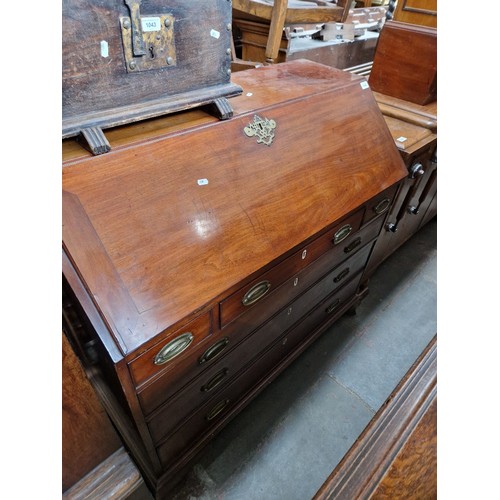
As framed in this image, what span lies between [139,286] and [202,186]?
0.35m

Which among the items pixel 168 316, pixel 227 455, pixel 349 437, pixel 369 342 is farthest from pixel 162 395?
pixel 369 342

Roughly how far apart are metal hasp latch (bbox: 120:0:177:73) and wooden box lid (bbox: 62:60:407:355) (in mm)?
190

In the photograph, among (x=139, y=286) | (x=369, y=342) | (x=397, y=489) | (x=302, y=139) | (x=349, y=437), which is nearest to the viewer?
(x=397, y=489)

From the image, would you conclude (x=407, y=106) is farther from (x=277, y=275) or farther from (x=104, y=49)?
(x=104, y=49)

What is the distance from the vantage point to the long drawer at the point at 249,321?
96 cm

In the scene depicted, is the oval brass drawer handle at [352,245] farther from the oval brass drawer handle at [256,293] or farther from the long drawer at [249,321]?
the oval brass drawer handle at [256,293]

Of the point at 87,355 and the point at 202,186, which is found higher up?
the point at 202,186

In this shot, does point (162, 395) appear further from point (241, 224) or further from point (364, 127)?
point (364, 127)

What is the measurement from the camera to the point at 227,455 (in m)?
1.55

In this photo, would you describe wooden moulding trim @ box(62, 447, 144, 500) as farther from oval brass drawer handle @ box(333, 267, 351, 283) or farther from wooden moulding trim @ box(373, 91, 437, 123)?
wooden moulding trim @ box(373, 91, 437, 123)

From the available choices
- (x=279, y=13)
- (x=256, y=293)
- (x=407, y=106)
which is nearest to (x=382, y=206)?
(x=256, y=293)

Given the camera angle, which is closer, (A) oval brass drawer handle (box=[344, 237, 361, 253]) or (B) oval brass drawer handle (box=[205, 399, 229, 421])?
(B) oval brass drawer handle (box=[205, 399, 229, 421])

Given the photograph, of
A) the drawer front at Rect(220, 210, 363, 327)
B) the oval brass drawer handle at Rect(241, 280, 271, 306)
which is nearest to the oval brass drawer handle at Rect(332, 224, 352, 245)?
the drawer front at Rect(220, 210, 363, 327)

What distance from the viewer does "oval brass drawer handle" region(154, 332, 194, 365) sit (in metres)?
0.86
